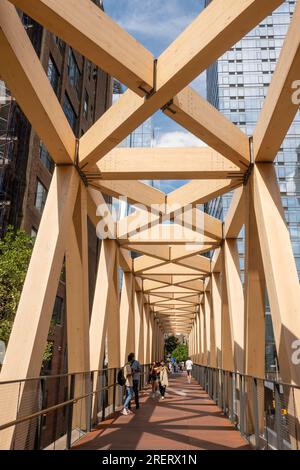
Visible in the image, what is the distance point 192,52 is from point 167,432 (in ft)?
23.8

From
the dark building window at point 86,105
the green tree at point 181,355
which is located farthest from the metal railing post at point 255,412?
the green tree at point 181,355

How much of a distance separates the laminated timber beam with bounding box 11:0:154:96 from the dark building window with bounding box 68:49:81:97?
26.5 metres

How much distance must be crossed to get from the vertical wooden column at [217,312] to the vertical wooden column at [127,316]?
3879mm

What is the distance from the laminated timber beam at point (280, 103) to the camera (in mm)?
6007

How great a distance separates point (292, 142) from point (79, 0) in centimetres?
5778

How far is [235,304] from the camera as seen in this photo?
40.6 ft

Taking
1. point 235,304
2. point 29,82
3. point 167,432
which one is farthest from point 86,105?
point 167,432

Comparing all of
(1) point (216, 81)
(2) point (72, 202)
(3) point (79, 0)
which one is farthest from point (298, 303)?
(1) point (216, 81)

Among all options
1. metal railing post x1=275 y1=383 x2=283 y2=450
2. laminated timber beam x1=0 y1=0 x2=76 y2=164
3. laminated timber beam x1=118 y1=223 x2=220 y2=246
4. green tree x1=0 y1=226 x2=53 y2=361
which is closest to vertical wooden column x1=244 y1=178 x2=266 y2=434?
metal railing post x1=275 y1=383 x2=283 y2=450

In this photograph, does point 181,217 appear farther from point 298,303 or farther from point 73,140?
point 298,303

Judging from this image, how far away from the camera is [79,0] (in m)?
5.88

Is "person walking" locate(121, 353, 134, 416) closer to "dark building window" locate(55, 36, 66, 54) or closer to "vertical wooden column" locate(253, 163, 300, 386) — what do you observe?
"vertical wooden column" locate(253, 163, 300, 386)

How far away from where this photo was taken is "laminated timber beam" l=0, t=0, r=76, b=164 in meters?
5.59

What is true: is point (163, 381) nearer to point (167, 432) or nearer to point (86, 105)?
point (167, 432)
